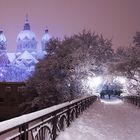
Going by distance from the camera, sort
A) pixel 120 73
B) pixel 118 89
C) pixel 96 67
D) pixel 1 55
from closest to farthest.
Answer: pixel 96 67, pixel 120 73, pixel 118 89, pixel 1 55

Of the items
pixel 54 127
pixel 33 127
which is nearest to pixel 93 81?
pixel 54 127

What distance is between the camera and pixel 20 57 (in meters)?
126

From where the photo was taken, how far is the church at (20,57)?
120 metres

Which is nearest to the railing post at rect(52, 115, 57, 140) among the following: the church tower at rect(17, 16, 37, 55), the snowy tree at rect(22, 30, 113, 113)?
the snowy tree at rect(22, 30, 113, 113)

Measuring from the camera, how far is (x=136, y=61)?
47.2 metres

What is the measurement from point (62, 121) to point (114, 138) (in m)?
2.26

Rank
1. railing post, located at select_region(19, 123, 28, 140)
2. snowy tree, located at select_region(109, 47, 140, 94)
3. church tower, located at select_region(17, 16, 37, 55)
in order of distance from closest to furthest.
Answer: railing post, located at select_region(19, 123, 28, 140) < snowy tree, located at select_region(109, 47, 140, 94) < church tower, located at select_region(17, 16, 37, 55)

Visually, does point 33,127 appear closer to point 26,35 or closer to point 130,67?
point 130,67

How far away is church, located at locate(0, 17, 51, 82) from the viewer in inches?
4719

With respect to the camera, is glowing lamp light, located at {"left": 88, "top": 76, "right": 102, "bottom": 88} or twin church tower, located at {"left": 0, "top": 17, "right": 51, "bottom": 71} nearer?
glowing lamp light, located at {"left": 88, "top": 76, "right": 102, "bottom": 88}

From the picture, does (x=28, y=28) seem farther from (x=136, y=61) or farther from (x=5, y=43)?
(x=136, y=61)

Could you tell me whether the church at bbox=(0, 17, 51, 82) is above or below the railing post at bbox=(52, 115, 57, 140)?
above

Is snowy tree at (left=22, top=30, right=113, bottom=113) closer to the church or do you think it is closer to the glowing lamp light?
the glowing lamp light

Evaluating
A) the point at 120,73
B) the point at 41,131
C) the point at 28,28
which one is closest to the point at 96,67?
the point at 120,73
